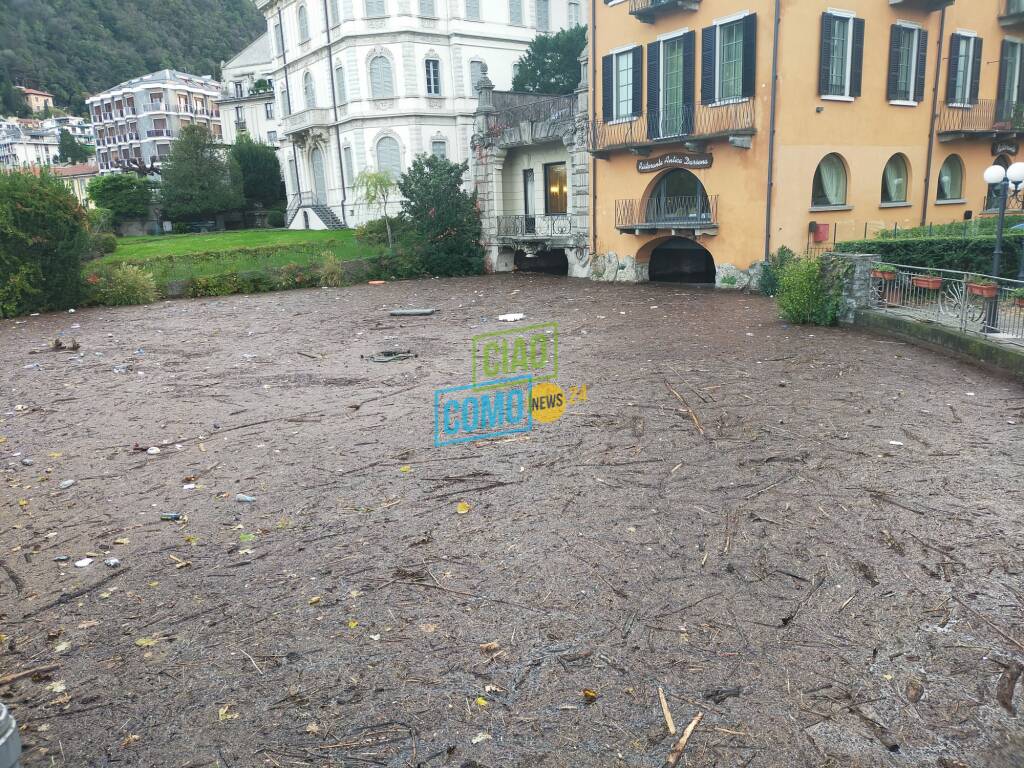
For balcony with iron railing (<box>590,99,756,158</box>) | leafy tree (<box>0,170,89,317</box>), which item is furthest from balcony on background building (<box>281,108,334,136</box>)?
balcony with iron railing (<box>590,99,756,158</box>)

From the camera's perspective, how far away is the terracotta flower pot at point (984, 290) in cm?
1078

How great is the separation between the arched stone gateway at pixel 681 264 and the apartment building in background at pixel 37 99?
122 metres

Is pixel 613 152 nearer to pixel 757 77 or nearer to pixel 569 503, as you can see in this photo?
pixel 757 77

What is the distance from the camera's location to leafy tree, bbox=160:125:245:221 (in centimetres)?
4184

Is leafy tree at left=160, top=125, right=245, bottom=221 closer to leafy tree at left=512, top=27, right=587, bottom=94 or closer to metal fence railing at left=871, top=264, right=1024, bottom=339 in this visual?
leafy tree at left=512, top=27, right=587, bottom=94

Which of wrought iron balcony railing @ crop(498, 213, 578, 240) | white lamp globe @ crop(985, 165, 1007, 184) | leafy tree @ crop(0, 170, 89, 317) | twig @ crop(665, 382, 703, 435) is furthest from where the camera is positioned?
wrought iron balcony railing @ crop(498, 213, 578, 240)

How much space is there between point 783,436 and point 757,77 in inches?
532

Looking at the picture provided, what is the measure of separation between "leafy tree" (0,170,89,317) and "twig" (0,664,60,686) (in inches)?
744

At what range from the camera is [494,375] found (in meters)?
11.2

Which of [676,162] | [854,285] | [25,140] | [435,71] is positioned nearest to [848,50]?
[676,162]

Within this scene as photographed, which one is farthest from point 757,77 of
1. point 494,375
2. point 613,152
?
point 494,375

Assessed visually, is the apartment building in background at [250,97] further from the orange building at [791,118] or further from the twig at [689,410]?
the twig at [689,410]

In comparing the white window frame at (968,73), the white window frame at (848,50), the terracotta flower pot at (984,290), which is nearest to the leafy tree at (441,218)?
the white window frame at (848,50)

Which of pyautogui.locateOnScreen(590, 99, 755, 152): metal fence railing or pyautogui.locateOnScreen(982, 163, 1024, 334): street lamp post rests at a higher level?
pyautogui.locateOnScreen(590, 99, 755, 152): metal fence railing
